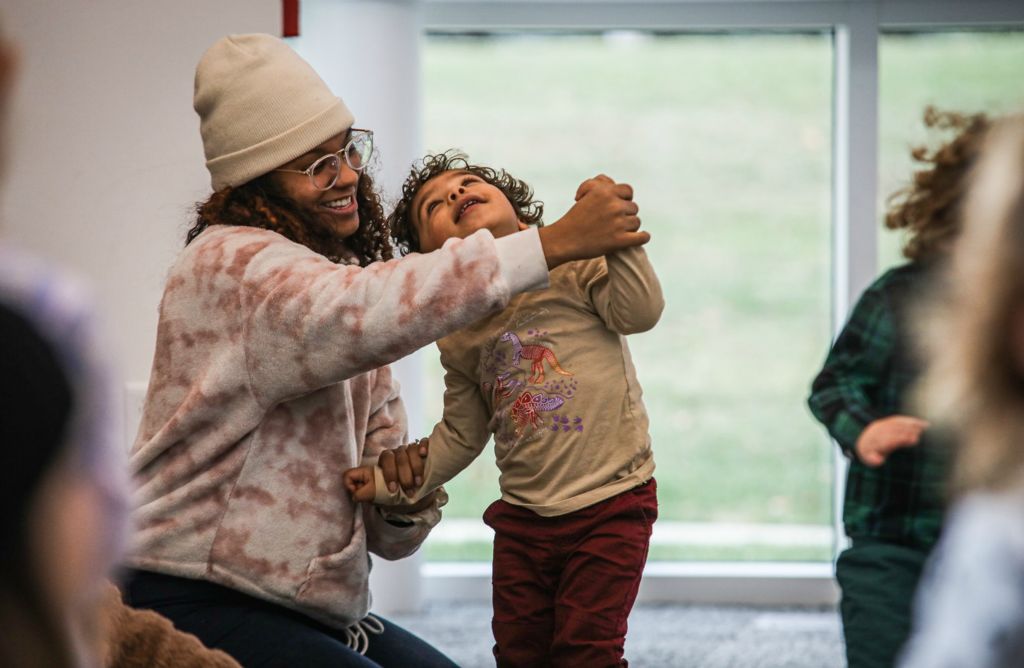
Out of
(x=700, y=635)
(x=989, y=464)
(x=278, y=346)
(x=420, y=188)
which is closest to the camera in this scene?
(x=989, y=464)

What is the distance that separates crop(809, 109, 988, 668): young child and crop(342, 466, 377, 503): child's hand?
2.03ft

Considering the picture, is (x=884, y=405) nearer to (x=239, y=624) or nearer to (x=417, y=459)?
(x=417, y=459)

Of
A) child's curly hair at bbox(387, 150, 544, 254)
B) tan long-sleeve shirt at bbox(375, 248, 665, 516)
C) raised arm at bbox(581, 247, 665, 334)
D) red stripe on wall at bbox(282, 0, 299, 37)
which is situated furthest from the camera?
red stripe on wall at bbox(282, 0, 299, 37)

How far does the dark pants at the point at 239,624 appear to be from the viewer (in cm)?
149

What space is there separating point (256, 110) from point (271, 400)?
41cm

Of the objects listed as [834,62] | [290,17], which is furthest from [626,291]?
[834,62]

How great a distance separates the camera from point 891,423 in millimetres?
1367

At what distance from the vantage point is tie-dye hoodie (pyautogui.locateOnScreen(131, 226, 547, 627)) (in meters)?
1.42

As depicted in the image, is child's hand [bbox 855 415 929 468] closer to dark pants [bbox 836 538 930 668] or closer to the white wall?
dark pants [bbox 836 538 930 668]

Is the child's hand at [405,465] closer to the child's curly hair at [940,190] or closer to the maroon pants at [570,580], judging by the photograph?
the maroon pants at [570,580]

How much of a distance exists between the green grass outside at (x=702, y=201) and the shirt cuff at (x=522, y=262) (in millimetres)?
1978

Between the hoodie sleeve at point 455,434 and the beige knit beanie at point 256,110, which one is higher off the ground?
the beige knit beanie at point 256,110

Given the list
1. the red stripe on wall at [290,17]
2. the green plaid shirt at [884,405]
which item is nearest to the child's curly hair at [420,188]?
the green plaid shirt at [884,405]

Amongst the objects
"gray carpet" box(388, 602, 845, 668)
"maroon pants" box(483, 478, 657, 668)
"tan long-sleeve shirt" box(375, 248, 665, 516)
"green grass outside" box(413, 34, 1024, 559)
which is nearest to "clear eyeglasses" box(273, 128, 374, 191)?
"tan long-sleeve shirt" box(375, 248, 665, 516)
